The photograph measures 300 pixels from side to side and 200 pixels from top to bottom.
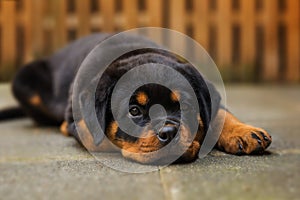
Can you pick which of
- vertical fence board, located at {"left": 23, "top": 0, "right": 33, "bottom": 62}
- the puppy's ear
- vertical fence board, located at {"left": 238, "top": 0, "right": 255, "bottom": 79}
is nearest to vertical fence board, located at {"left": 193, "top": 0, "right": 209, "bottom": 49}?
vertical fence board, located at {"left": 238, "top": 0, "right": 255, "bottom": 79}

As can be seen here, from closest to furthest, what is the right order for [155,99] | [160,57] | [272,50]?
1. [155,99]
2. [160,57]
3. [272,50]

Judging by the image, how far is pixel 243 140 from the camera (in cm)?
263

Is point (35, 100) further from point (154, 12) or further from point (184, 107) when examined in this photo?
point (154, 12)

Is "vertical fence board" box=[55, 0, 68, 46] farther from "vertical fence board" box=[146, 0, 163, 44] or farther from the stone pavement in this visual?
the stone pavement

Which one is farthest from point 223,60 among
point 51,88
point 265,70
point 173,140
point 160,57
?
point 173,140

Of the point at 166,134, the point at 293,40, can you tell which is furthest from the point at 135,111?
the point at 293,40

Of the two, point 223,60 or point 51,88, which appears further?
point 223,60

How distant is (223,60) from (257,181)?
535 centimetres

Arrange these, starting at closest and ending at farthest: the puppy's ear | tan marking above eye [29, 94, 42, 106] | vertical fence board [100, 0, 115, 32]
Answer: the puppy's ear, tan marking above eye [29, 94, 42, 106], vertical fence board [100, 0, 115, 32]

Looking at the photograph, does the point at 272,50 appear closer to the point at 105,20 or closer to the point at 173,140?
the point at 105,20

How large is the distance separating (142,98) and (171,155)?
1.15 feet

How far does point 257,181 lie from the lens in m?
2.09

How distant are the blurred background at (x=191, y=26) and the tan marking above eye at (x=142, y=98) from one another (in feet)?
15.8

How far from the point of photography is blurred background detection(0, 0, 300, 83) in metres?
7.21
